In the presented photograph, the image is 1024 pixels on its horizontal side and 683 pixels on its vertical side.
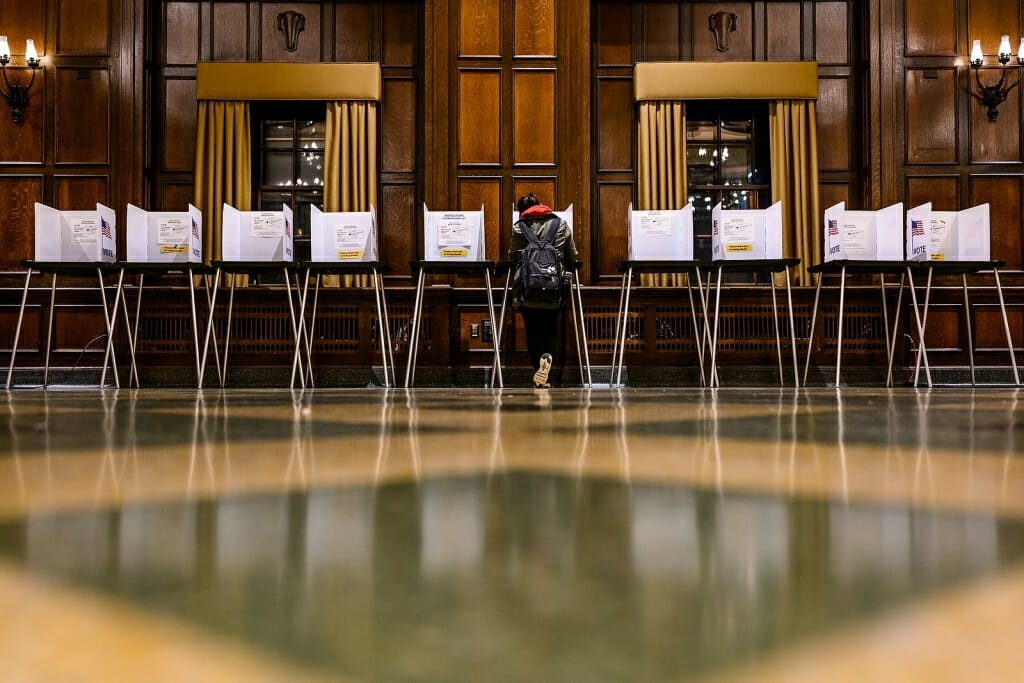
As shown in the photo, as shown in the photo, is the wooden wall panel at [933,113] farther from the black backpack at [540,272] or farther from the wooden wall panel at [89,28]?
the wooden wall panel at [89,28]

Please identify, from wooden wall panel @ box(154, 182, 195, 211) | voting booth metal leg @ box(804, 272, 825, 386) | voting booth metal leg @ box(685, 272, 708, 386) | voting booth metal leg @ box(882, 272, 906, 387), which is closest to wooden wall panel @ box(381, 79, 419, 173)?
wooden wall panel @ box(154, 182, 195, 211)

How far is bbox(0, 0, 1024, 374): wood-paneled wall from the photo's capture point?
19.3 ft

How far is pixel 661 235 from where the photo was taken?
17.4ft

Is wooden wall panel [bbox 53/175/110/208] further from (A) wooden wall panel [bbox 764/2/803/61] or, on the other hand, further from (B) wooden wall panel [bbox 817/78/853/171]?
(B) wooden wall panel [bbox 817/78/853/171]

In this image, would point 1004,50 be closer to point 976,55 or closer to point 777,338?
point 976,55

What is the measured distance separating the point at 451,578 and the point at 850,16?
720 cm

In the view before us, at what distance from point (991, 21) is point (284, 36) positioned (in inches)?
223

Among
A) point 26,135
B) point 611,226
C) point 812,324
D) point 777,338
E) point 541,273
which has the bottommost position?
point 777,338

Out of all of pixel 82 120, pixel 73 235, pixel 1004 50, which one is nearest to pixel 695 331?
pixel 1004 50

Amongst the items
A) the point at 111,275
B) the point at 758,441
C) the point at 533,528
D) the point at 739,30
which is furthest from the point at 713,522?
the point at 739,30

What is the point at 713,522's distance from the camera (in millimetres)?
482

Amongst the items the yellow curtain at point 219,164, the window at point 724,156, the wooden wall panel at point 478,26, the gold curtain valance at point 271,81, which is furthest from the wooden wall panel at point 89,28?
the window at point 724,156

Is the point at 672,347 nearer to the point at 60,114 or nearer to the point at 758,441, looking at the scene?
the point at 758,441

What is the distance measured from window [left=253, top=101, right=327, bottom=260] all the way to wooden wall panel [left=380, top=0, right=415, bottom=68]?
2.41 ft
